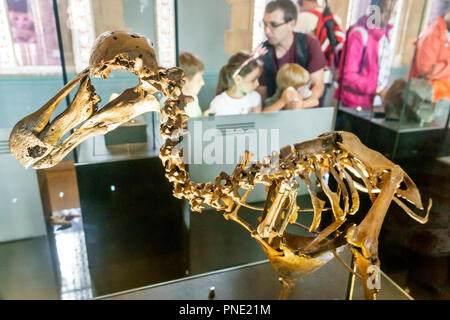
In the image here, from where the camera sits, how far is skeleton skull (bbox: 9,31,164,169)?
3.23ft

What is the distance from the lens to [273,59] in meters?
2.27

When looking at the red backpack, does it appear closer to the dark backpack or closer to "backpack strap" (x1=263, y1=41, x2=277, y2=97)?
the dark backpack

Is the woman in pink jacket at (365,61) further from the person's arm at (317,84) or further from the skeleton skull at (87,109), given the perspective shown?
the skeleton skull at (87,109)

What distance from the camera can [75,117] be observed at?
1027 millimetres

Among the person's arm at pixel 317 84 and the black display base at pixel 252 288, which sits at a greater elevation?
the person's arm at pixel 317 84

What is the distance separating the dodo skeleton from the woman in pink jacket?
1203mm

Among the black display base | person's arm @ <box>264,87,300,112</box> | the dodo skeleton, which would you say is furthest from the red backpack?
the black display base

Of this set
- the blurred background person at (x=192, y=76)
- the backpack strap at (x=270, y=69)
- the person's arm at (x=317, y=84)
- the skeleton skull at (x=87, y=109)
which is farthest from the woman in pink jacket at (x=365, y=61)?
the skeleton skull at (x=87, y=109)

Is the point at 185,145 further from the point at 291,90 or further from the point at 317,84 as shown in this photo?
the point at 317,84

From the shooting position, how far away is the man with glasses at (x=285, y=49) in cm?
217

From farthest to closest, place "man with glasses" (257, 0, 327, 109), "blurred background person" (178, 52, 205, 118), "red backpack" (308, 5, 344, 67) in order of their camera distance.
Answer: "red backpack" (308, 5, 344, 67) → "man with glasses" (257, 0, 327, 109) → "blurred background person" (178, 52, 205, 118)

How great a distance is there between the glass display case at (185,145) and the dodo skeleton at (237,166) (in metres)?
0.65

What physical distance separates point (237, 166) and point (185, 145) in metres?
0.90

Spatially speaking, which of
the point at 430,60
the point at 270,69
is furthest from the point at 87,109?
the point at 430,60
